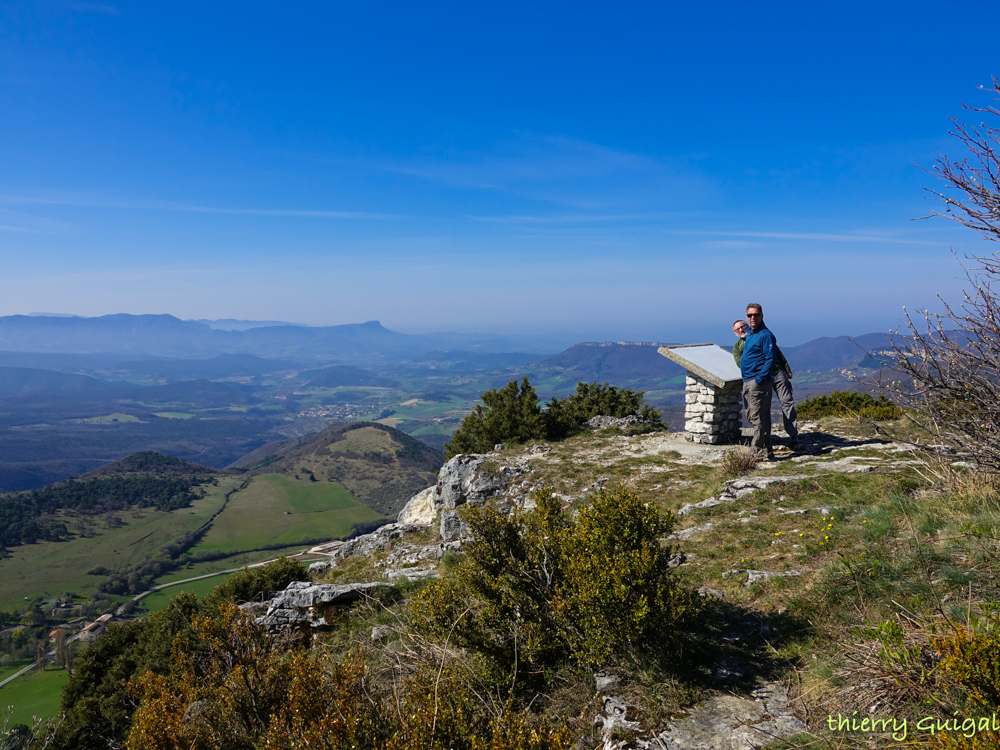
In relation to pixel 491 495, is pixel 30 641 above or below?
below

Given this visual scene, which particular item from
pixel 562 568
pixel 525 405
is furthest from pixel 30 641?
pixel 562 568

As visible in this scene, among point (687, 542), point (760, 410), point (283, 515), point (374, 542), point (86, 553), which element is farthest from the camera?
point (283, 515)

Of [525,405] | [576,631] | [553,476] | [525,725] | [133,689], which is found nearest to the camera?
[525,725]

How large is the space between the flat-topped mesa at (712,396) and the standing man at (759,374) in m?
1.62

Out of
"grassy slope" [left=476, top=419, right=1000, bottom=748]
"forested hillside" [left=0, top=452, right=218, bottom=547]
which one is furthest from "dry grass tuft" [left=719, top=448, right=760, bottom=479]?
"forested hillside" [left=0, top=452, right=218, bottom=547]

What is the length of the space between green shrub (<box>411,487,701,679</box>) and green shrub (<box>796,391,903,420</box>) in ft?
41.5

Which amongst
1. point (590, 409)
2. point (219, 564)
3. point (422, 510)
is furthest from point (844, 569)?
point (219, 564)

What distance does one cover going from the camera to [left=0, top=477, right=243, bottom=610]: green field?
70438 mm

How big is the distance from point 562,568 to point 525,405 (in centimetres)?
1369

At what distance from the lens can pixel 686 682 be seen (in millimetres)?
3734

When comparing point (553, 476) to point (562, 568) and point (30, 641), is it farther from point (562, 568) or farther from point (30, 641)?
point (30, 641)

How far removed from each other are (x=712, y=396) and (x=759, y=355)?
8.38 ft

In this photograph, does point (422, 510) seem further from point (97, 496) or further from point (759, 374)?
point (97, 496)

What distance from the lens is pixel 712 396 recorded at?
1197cm
